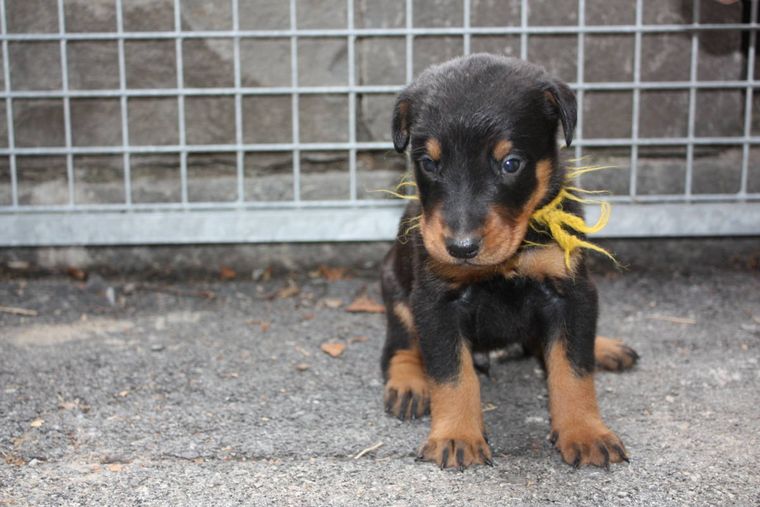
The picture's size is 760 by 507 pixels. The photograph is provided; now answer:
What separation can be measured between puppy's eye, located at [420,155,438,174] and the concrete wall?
80.1 inches

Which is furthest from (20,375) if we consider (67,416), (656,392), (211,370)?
(656,392)

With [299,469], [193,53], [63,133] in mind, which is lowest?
[299,469]

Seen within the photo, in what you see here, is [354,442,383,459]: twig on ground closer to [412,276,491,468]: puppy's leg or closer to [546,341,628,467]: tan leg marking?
[412,276,491,468]: puppy's leg

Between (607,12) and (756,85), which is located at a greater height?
(607,12)

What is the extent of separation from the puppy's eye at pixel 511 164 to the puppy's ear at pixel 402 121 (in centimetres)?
43

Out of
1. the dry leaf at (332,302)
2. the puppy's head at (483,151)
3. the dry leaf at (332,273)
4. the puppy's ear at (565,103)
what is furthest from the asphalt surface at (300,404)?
the puppy's ear at (565,103)

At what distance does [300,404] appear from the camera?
126 inches

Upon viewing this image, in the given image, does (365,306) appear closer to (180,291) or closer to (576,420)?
(180,291)

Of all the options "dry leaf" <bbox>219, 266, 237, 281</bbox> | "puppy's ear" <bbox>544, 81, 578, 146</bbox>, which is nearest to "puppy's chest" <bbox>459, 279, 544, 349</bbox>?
"puppy's ear" <bbox>544, 81, 578, 146</bbox>

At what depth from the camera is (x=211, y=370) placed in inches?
139

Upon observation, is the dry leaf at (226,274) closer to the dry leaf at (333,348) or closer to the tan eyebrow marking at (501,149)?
the dry leaf at (333,348)

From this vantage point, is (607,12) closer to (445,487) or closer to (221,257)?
(221,257)

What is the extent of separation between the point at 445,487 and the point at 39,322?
2.41 metres

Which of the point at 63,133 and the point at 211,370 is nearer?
the point at 211,370
